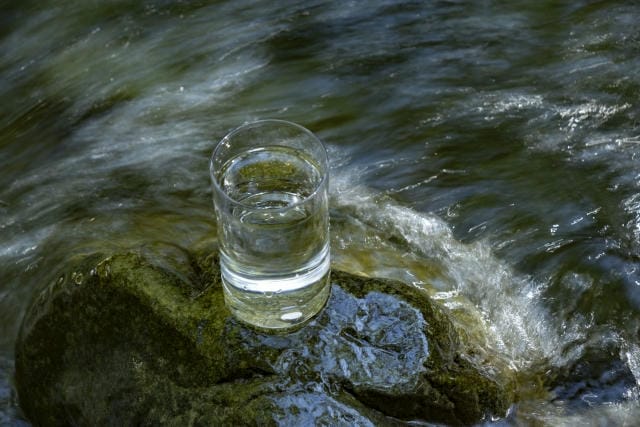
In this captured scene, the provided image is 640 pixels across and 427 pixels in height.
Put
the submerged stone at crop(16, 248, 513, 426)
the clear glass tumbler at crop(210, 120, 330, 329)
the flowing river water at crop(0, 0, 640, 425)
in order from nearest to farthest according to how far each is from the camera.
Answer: the clear glass tumbler at crop(210, 120, 330, 329) < the submerged stone at crop(16, 248, 513, 426) < the flowing river water at crop(0, 0, 640, 425)

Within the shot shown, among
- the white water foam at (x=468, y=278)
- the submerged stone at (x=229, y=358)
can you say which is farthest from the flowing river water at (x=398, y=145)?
the submerged stone at (x=229, y=358)

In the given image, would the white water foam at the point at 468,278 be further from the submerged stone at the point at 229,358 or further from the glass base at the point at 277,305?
the glass base at the point at 277,305

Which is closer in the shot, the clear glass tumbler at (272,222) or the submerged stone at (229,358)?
the clear glass tumbler at (272,222)

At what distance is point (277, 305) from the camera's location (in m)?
3.75

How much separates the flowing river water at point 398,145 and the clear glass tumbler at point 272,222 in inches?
30.2

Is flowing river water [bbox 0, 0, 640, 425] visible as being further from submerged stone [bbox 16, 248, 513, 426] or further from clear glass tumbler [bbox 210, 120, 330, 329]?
clear glass tumbler [bbox 210, 120, 330, 329]

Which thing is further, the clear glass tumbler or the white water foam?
the white water foam

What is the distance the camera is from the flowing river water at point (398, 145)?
466 cm

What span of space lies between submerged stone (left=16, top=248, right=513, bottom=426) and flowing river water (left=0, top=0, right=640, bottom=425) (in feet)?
1.67

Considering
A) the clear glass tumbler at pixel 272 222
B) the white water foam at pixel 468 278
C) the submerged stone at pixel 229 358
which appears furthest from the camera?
the white water foam at pixel 468 278

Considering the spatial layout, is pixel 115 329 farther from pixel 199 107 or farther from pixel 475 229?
pixel 199 107

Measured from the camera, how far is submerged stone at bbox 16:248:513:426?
367cm

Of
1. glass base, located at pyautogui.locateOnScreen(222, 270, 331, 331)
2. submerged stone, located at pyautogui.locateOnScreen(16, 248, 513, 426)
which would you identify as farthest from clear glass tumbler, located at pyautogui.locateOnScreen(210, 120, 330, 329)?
submerged stone, located at pyautogui.locateOnScreen(16, 248, 513, 426)

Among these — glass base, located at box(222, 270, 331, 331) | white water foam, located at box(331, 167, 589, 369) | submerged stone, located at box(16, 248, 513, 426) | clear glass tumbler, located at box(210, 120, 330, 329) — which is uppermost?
clear glass tumbler, located at box(210, 120, 330, 329)
